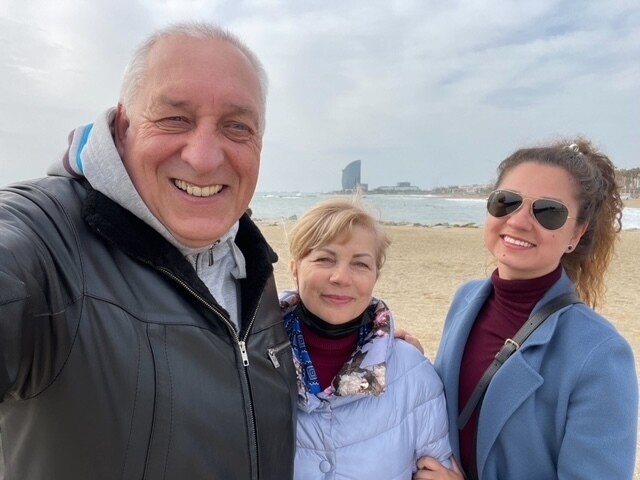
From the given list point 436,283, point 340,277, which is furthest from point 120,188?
point 436,283

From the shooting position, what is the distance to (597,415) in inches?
68.8

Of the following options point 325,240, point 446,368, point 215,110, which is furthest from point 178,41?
point 446,368

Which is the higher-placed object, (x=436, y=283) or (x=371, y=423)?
(x=371, y=423)

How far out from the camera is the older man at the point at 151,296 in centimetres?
119

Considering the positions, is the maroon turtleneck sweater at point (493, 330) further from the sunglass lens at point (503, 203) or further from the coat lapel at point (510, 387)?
the sunglass lens at point (503, 203)

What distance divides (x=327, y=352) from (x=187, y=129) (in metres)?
1.20

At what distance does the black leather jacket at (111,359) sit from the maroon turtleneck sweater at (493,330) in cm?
99

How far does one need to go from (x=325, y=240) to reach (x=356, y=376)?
0.68m

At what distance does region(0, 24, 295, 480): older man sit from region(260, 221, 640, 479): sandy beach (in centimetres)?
190

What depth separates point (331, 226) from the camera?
7.70 ft

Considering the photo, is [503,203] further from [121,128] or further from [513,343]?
[121,128]

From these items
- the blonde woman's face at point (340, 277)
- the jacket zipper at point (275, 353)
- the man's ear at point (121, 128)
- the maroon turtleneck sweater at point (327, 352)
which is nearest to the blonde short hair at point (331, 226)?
the blonde woman's face at point (340, 277)

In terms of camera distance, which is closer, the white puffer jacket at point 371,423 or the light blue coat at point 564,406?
the light blue coat at point 564,406

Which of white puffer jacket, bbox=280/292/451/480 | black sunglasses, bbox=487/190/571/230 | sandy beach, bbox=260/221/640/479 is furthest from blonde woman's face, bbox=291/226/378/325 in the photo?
sandy beach, bbox=260/221/640/479
